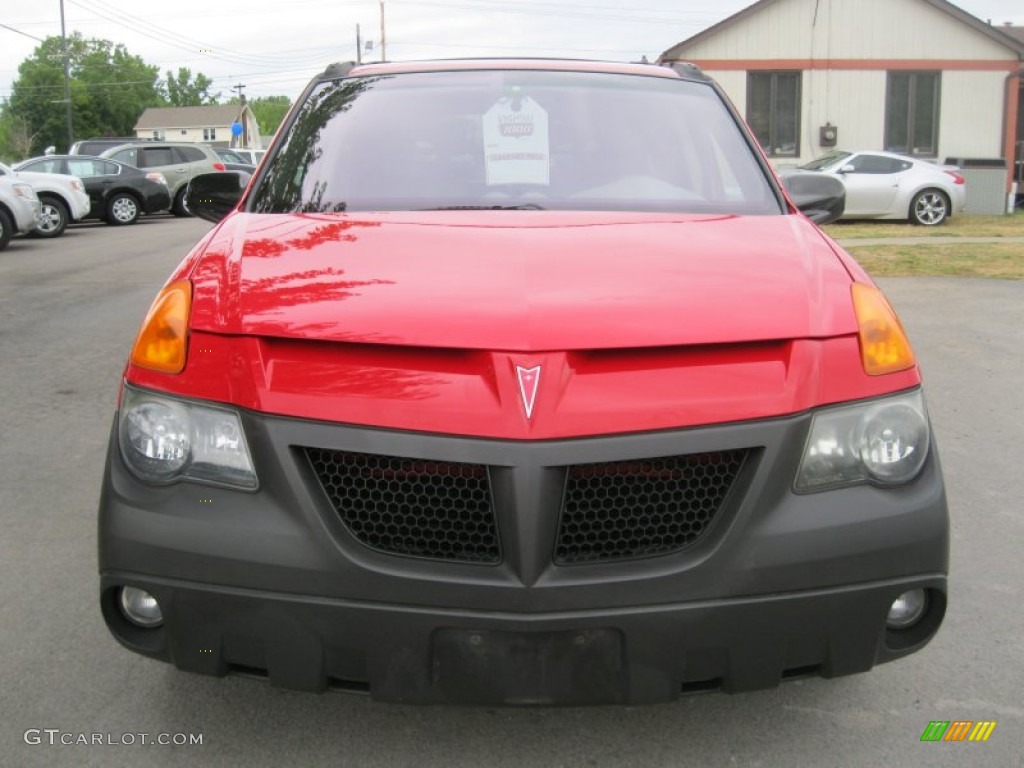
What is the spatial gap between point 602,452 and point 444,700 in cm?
58

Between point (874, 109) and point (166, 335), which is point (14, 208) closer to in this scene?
point (166, 335)

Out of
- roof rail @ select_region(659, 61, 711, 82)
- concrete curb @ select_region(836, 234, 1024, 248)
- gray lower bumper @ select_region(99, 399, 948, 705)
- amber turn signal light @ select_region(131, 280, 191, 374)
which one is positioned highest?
roof rail @ select_region(659, 61, 711, 82)

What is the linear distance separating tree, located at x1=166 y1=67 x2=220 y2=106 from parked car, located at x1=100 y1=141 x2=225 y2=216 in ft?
390

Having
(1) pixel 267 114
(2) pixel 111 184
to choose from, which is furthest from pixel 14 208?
(1) pixel 267 114

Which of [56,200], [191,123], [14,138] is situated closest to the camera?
[56,200]

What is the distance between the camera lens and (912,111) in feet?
87.7

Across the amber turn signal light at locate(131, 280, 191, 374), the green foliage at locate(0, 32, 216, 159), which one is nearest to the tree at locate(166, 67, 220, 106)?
the green foliage at locate(0, 32, 216, 159)

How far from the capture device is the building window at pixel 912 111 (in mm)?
26672

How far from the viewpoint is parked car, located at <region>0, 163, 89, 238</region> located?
1902 cm

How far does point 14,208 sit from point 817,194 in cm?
1482

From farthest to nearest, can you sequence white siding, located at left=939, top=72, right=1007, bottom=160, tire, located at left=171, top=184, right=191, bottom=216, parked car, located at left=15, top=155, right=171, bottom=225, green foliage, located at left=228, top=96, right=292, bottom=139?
green foliage, located at left=228, top=96, right=292, bottom=139
white siding, located at left=939, top=72, right=1007, bottom=160
tire, located at left=171, top=184, right=191, bottom=216
parked car, located at left=15, top=155, right=171, bottom=225

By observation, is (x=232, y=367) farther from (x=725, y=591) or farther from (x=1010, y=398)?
(x=1010, y=398)

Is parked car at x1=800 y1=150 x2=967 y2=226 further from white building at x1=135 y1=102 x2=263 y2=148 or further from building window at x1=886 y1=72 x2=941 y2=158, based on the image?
white building at x1=135 y1=102 x2=263 y2=148

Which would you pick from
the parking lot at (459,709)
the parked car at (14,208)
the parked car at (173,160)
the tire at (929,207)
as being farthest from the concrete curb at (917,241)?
the parked car at (173,160)
